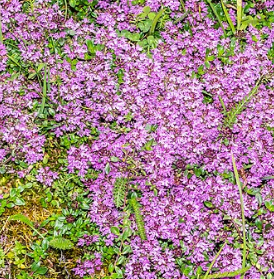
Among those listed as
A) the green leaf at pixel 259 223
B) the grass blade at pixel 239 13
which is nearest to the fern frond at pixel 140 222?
the green leaf at pixel 259 223

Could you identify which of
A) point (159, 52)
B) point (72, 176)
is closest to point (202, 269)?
point (72, 176)

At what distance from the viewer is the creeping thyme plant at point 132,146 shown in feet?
16.5

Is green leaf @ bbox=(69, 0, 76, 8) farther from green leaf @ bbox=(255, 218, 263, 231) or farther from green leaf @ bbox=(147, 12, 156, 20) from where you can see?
green leaf @ bbox=(255, 218, 263, 231)

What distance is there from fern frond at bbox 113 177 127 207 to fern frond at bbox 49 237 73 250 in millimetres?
705

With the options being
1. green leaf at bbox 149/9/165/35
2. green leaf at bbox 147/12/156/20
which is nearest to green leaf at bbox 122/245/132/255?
green leaf at bbox 149/9/165/35

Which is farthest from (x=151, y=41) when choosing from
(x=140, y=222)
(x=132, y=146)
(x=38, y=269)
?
(x=38, y=269)

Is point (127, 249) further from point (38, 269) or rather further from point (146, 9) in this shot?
point (146, 9)

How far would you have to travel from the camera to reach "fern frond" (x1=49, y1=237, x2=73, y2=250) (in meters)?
4.96

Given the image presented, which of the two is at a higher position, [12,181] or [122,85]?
[122,85]

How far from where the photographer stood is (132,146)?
16.9 ft

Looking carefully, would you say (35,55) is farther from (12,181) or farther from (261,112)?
(261,112)

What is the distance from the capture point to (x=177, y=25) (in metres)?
5.52

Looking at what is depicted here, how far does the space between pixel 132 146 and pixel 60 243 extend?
53.7 inches

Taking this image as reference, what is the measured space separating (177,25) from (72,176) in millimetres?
2262
